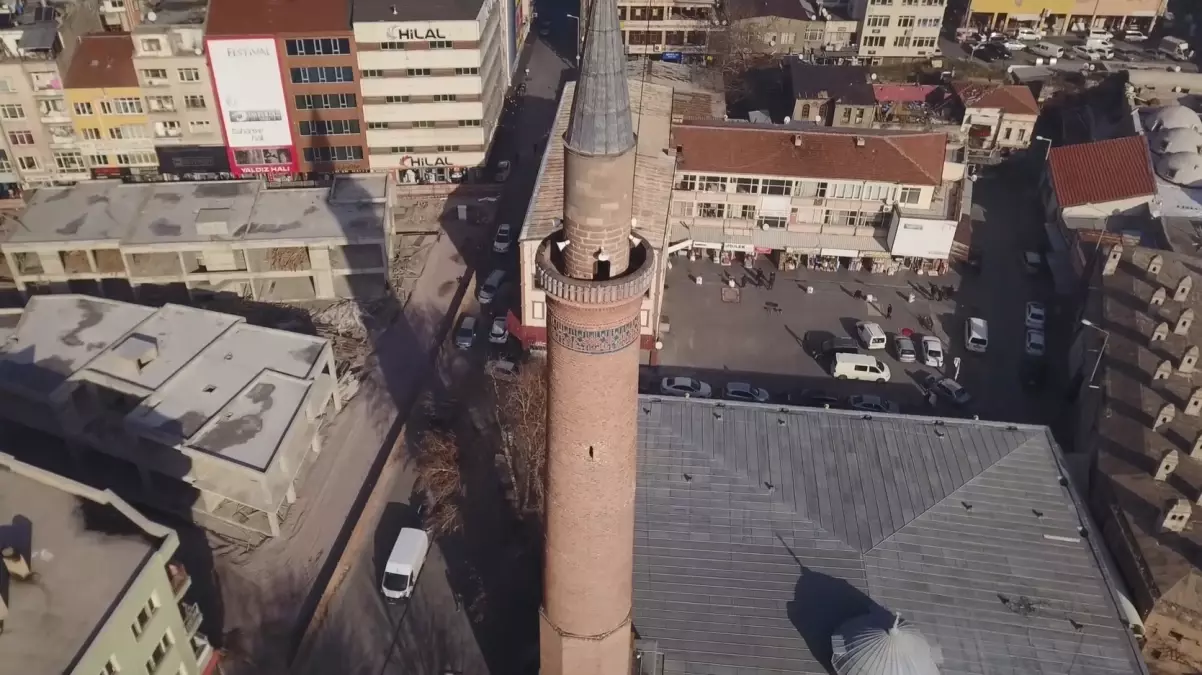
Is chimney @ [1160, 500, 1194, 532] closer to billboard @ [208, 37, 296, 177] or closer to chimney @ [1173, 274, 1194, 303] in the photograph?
chimney @ [1173, 274, 1194, 303]

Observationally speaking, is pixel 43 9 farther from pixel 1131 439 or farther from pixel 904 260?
pixel 1131 439

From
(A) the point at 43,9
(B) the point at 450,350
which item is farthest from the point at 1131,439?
(A) the point at 43,9

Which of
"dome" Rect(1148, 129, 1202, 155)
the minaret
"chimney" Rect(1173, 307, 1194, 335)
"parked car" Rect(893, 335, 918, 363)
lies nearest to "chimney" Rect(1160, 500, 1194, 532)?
"chimney" Rect(1173, 307, 1194, 335)

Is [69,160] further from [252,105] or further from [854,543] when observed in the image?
[854,543]

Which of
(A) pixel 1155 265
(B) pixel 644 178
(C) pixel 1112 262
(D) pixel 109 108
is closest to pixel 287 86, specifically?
(D) pixel 109 108

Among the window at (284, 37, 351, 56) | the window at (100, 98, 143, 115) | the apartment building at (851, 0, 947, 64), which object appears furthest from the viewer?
the apartment building at (851, 0, 947, 64)

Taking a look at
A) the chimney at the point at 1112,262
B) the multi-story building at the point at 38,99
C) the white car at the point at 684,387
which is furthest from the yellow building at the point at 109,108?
the chimney at the point at 1112,262
